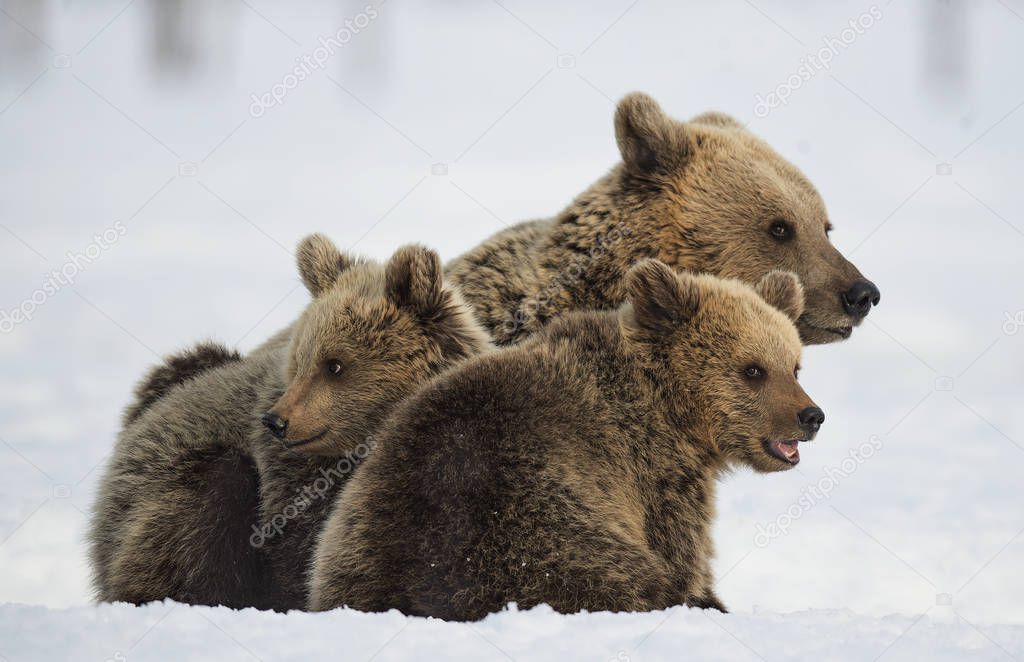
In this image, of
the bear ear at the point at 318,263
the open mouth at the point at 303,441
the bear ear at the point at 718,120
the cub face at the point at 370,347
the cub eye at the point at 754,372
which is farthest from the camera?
the bear ear at the point at 718,120

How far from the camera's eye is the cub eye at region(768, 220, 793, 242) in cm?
867

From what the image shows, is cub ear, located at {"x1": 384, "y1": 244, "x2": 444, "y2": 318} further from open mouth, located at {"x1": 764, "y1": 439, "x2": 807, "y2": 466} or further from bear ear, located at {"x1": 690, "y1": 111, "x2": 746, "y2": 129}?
bear ear, located at {"x1": 690, "y1": 111, "x2": 746, "y2": 129}

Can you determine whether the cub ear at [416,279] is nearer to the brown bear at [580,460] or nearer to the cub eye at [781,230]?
the brown bear at [580,460]

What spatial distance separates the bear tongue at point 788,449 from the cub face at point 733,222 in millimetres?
1784

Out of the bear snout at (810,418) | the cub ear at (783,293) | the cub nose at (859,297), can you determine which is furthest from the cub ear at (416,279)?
the cub nose at (859,297)

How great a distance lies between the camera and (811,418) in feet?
22.2

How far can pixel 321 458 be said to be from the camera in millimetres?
7336

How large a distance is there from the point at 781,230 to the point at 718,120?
169 cm

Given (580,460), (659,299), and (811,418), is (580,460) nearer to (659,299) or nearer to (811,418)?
(659,299)

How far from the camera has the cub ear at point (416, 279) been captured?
24.5 ft

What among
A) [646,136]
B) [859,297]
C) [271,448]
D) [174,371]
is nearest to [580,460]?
[271,448]

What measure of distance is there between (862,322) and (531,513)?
357 centimetres

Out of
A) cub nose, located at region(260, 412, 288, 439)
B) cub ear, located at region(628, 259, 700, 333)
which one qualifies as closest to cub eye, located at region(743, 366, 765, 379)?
cub ear, located at region(628, 259, 700, 333)

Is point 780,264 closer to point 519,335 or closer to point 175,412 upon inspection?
point 519,335
